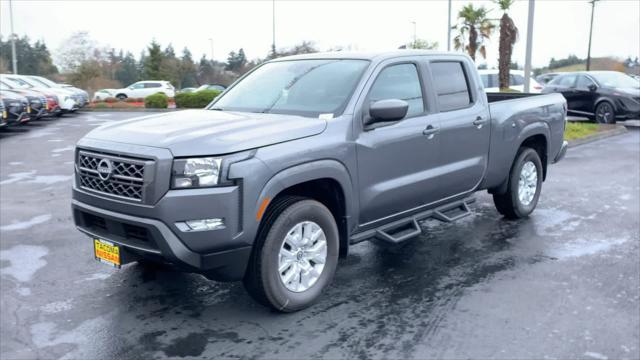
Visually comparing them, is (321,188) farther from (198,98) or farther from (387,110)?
(198,98)

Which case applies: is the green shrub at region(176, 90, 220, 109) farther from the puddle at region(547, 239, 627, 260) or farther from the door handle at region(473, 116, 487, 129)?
the puddle at region(547, 239, 627, 260)

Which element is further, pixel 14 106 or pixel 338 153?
pixel 14 106

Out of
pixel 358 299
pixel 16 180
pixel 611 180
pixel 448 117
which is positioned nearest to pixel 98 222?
pixel 358 299

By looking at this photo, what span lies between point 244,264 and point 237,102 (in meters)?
1.94

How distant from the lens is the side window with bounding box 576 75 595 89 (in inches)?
731

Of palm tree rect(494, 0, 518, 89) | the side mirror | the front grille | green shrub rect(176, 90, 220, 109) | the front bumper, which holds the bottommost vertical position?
green shrub rect(176, 90, 220, 109)

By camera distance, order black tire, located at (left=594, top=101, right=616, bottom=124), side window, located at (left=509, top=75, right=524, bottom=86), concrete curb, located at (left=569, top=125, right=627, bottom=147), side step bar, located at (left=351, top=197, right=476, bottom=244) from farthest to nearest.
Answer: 1. side window, located at (left=509, top=75, right=524, bottom=86)
2. black tire, located at (left=594, top=101, right=616, bottom=124)
3. concrete curb, located at (left=569, top=125, right=627, bottom=147)
4. side step bar, located at (left=351, top=197, right=476, bottom=244)

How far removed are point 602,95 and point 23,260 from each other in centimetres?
1716

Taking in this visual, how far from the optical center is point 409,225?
18.1 feet

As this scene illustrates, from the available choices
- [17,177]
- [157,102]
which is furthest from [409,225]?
[157,102]

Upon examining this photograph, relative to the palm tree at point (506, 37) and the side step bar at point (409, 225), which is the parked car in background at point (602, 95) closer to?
the palm tree at point (506, 37)

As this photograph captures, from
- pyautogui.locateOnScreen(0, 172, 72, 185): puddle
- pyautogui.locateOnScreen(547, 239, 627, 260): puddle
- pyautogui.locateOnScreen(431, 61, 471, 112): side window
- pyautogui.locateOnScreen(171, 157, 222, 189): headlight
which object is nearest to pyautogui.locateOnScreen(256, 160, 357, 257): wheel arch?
pyautogui.locateOnScreen(171, 157, 222, 189): headlight

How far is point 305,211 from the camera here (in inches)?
173

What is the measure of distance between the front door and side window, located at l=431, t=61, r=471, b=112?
0.30 m
